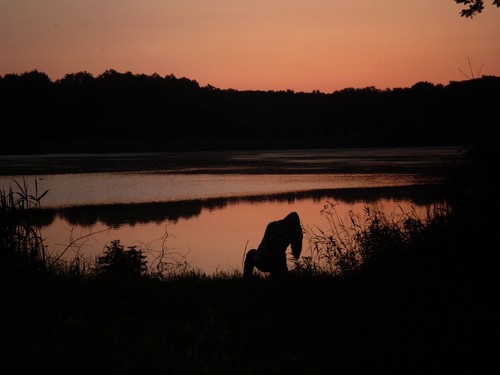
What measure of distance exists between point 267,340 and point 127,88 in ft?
373

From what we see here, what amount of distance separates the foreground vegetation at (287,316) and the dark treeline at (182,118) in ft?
288

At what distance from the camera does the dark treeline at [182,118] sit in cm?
10125

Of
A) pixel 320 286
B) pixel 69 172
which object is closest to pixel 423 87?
pixel 69 172

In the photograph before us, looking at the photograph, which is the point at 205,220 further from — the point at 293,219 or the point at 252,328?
the point at 252,328

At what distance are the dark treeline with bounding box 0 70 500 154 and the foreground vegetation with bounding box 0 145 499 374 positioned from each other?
87931 mm

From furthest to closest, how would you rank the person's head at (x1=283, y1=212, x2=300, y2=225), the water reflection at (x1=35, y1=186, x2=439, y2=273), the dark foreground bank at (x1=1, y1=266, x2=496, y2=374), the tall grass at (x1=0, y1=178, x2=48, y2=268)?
the water reflection at (x1=35, y1=186, x2=439, y2=273) → the tall grass at (x1=0, y1=178, x2=48, y2=268) → the person's head at (x1=283, y1=212, x2=300, y2=225) → the dark foreground bank at (x1=1, y1=266, x2=496, y2=374)

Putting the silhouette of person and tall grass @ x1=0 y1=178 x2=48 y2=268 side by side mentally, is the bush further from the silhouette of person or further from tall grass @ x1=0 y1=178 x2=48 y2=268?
the silhouette of person

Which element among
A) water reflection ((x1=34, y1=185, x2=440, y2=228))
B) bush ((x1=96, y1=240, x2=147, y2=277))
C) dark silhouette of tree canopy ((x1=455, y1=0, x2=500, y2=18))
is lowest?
water reflection ((x1=34, y1=185, x2=440, y2=228))

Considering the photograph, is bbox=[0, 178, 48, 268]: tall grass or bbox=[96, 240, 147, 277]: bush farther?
bbox=[96, 240, 147, 277]: bush

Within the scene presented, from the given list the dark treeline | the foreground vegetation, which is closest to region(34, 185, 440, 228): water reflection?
the foreground vegetation

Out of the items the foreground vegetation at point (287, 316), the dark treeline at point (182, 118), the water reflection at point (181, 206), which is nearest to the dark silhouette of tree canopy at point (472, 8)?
the foreground vegetation at point (287, 316)

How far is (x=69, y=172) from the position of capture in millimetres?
47625

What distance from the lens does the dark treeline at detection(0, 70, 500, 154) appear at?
101250mm

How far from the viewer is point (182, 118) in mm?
116000
